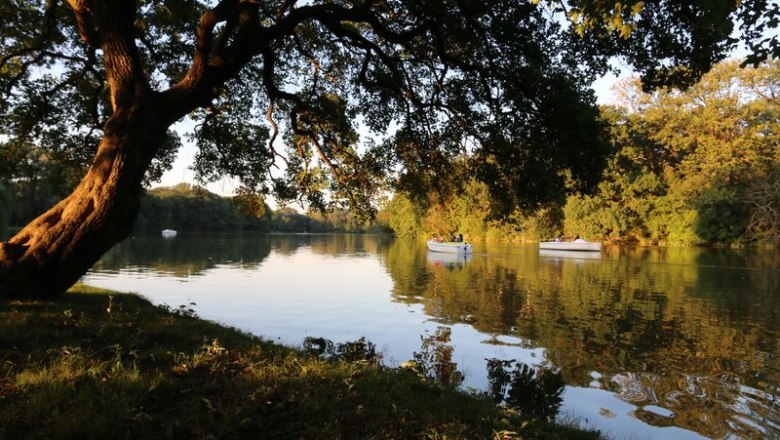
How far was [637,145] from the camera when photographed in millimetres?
61125

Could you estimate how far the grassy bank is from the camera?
381 cm

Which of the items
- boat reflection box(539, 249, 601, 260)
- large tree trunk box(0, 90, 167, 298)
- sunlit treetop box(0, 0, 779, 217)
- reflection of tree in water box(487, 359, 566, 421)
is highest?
sunlit treetop box(0, 0, 779, 217)

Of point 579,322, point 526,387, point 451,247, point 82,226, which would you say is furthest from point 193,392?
point 451,247

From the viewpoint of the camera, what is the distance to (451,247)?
4884 cm

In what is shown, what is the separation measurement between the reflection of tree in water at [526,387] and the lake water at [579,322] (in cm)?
25

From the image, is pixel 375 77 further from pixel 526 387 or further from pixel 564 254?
pixel 564 254

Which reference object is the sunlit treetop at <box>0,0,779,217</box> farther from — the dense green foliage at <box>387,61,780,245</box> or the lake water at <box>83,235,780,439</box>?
the dense green foliage at <box>387,61,780,245</box>

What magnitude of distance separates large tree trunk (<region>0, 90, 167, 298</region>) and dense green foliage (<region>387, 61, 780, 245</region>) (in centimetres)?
4469

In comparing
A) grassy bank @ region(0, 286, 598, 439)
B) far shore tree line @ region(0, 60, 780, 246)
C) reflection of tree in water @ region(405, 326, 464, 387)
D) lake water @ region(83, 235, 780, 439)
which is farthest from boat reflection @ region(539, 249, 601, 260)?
grassy bank @ region(0, 286, 598, 439)

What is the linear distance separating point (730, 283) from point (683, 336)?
1406cm

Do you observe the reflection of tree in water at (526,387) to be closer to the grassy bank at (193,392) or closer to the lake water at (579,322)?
the lake water at (579,322)

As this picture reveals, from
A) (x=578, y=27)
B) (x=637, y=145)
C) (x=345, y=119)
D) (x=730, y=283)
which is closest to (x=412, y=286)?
(x=345, y=119)

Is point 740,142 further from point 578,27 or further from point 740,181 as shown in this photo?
point 578,27

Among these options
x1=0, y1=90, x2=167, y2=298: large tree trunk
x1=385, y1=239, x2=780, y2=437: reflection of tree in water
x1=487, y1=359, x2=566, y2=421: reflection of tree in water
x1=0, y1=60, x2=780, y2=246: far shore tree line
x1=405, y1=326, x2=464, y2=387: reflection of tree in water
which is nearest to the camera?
x1=0, y1=90, x2=167, y2=298: large tree trunk
